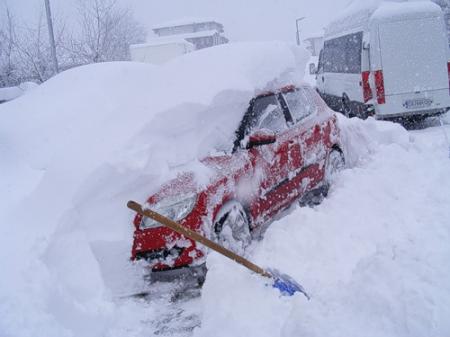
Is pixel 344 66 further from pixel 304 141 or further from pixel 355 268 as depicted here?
pixel 355 268

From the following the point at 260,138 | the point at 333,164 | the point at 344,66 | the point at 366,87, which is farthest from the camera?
the point at 344,66

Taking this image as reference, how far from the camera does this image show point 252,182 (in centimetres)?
447

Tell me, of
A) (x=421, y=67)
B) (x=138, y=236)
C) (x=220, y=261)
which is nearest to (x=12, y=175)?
(x=138, y=236)

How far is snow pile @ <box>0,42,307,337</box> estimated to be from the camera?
2961 millimetres

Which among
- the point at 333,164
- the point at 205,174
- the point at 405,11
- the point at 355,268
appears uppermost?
the point at 405,11


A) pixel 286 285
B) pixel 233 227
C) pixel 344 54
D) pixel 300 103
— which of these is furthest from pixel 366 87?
pixel 286 285

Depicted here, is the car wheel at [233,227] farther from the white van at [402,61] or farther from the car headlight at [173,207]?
the white van at [402,61]

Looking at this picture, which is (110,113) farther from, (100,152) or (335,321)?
(335,321)

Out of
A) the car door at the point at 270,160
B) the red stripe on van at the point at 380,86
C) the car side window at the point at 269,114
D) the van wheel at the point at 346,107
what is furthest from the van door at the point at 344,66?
the car door at the point at 270,160

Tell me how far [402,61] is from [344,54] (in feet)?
7.60

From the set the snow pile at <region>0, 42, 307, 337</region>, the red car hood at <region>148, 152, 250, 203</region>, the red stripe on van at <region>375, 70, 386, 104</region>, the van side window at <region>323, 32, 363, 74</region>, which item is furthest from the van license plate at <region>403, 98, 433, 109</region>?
the red car hood at <region>148, 152, 250, 203</region>

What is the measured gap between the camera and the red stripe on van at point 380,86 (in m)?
9.29

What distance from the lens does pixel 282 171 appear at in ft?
16.3

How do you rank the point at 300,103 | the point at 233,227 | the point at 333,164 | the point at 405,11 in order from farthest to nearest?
the point at 405,11 < the point at 333,164 < the point at 300,103 < the point at 233,227
